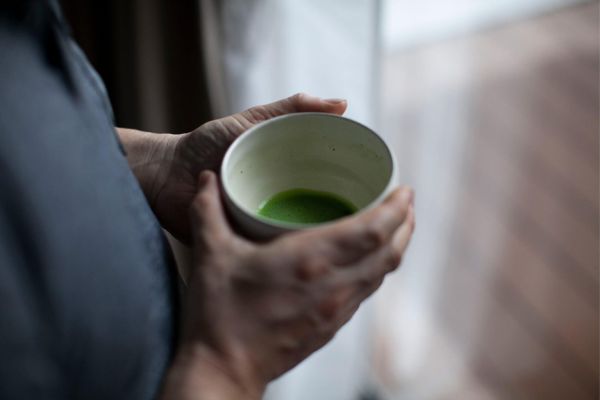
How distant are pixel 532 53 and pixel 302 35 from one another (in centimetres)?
55

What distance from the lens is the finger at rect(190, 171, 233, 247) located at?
1.45 feet

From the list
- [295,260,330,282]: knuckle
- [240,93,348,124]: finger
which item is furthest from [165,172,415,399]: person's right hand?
[240,93,348,124]: finger

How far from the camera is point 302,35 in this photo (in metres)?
0.94

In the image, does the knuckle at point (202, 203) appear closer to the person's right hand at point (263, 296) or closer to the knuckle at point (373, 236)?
the person's right hand at point (263, 296)

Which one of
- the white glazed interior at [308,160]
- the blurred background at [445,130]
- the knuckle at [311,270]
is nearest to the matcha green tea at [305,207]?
the white glazed interior at [308,160]

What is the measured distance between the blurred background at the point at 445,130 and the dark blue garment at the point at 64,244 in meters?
0.53

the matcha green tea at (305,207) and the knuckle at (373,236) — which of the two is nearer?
the knuckle at (373,236)

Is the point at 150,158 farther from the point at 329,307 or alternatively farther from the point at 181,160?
the point at 329,307

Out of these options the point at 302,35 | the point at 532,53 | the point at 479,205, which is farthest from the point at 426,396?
the point at 302,35

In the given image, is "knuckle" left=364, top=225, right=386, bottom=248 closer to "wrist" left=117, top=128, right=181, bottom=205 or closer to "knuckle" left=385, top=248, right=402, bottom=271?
"knuckle" left=385, top=248, right=402, bottom=271

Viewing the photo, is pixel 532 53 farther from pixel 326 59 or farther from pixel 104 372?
pixel 104 372

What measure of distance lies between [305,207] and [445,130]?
653 mm

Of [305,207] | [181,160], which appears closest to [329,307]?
[305,207]

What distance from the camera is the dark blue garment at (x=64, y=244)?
388mm
